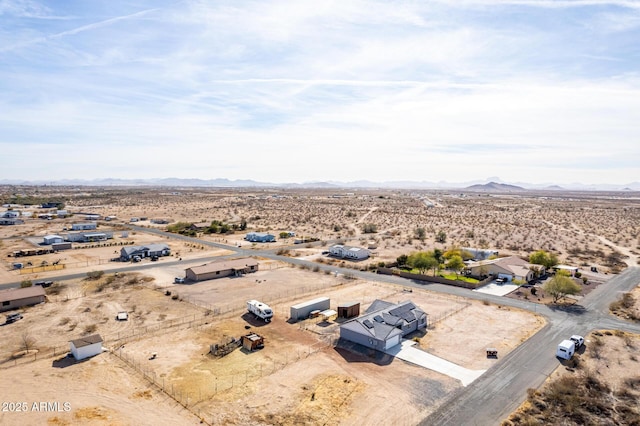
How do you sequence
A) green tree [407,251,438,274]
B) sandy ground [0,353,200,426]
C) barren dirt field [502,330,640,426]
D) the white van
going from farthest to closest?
green tree [407,251,438,274] < the white van < barren dirt field [502,330,640,426] < sandy ground [0,353,200,426]

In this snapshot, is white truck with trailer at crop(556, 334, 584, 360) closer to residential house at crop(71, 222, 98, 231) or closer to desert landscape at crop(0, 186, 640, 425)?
desert landscape at crop(0, 186, 640, 425)

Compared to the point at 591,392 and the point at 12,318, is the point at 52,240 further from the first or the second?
the point at 591,392

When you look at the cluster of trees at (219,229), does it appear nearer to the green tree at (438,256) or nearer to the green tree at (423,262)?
the green tree at (438,256)

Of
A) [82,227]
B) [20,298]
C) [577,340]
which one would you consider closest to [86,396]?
[20,298]

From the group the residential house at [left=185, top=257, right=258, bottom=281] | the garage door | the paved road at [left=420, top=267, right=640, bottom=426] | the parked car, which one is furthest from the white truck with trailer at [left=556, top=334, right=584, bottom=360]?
the parked car

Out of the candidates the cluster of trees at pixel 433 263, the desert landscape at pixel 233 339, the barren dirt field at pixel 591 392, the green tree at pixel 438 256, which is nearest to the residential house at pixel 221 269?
the desert landscape at pixel 233 339

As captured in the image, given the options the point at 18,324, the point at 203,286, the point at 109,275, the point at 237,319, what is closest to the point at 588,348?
the point at 237,319
